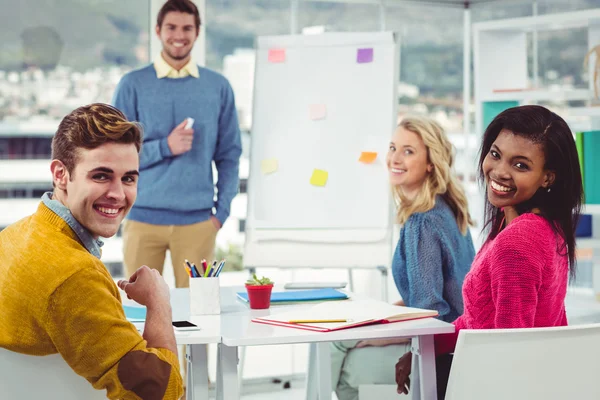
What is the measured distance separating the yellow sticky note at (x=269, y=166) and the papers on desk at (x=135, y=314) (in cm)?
183

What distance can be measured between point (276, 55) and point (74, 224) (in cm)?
267

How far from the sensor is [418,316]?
2.34 metres

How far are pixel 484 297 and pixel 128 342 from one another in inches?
37.0

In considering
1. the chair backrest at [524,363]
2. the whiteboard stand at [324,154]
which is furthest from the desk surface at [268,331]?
the whiteboard stand at [324,154]

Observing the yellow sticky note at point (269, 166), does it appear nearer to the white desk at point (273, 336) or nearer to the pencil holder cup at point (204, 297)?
the white desk at point (273, 336)

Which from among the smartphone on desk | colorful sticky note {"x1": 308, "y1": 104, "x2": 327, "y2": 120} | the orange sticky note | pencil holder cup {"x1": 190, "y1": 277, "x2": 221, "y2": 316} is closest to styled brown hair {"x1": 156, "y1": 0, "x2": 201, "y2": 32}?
colorful sticky note {"x1": 308, "y1": 104, "x2": 327, "y2": 120}

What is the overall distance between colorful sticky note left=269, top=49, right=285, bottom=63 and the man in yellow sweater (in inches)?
98.3

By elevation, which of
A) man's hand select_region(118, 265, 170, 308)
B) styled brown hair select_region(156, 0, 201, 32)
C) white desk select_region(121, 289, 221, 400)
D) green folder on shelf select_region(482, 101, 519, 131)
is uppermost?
styled brown hair select_region(156, 0, 201, 32)

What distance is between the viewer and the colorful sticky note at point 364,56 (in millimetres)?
4199

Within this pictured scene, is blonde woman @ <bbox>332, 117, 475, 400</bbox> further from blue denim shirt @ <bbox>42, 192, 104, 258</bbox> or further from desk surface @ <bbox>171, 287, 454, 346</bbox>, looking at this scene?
blue denim shirt @ <bbox>42, 192, 104, 258</bbox>

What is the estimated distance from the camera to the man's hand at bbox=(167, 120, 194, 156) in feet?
12.9

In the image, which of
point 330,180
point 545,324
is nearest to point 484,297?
point 545,324

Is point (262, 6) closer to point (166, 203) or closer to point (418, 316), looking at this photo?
point (166, 203)

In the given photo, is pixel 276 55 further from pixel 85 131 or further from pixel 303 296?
pixel 85 131
